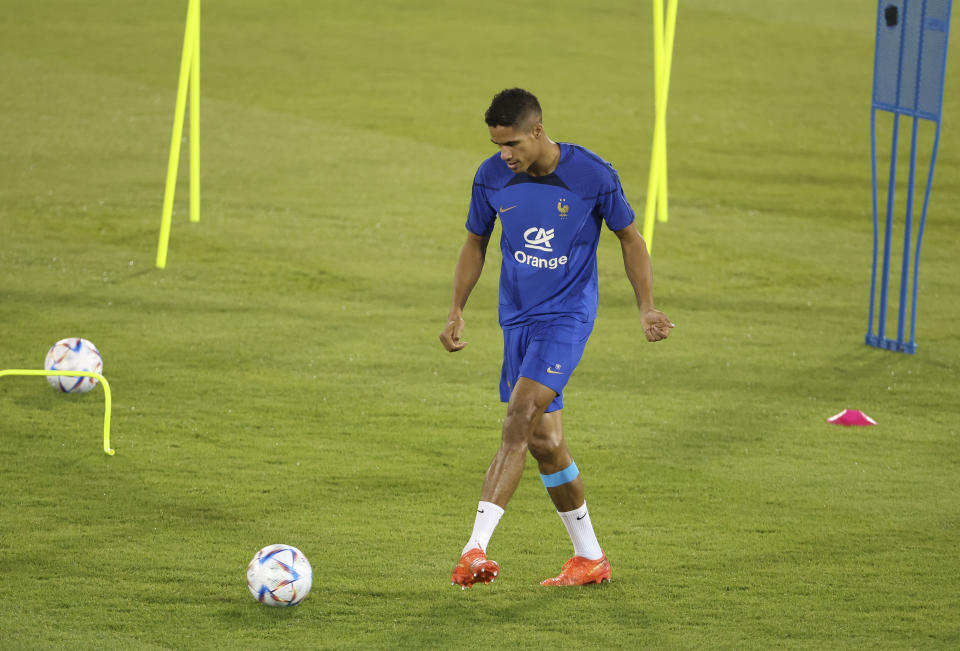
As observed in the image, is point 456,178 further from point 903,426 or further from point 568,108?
point 903,426

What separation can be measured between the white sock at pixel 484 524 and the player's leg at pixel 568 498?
1.47ft

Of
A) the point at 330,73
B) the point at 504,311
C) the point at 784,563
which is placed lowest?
the point at 784,563

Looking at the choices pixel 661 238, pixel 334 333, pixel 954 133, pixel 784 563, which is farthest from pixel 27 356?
pixel 954 133

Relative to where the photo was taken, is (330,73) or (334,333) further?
(330,73)

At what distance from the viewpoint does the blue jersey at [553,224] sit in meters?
6.04

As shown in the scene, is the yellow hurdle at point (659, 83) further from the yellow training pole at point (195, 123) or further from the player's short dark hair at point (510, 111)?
the player's short dark hair at point (510, 111)

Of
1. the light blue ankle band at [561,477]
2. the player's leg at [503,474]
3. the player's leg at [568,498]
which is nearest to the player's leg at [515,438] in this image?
the player's leg at [503,474]

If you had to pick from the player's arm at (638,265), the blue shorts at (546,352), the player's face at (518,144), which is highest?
the player's face at (518,144)

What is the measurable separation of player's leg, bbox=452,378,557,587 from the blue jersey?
1.36 ft

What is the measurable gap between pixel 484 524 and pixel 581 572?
3.01ft

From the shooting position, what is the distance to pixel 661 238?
1466 centimetres

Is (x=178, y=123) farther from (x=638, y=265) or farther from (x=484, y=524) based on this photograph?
(x=484, y=524)

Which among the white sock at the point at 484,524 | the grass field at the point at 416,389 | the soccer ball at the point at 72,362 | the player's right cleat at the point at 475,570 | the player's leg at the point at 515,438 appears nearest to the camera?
the player's right cleat at the point at 475,570

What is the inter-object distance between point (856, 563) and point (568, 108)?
50.4 feet
